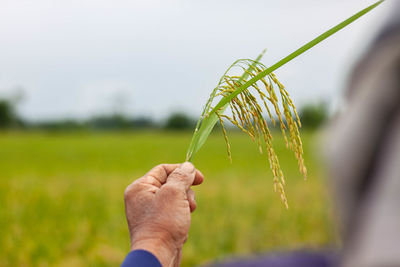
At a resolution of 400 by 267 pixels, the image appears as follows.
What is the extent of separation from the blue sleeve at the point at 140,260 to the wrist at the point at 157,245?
1cm

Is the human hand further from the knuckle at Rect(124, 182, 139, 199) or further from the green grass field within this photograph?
the green grass field

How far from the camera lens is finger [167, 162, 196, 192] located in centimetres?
120

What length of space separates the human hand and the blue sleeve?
A: 2cm

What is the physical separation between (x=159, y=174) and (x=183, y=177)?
0.40 feet

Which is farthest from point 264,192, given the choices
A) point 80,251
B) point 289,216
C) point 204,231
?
point 80,251

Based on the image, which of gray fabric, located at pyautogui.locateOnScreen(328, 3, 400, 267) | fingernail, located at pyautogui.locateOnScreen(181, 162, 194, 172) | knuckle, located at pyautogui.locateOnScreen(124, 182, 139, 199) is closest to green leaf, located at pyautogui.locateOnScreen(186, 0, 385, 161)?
fingernail, located at pyautogui.locateOnScreen(181, 162, 194, 172)

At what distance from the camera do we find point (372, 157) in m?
0.41

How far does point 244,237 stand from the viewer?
17.6ft

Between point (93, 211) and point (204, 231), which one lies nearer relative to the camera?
point (204, 231)

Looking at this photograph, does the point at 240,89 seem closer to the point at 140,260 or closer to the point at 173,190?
the point at 173,190

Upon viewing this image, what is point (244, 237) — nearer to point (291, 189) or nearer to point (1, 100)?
point (291, 189)

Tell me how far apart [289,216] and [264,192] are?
4.89ft

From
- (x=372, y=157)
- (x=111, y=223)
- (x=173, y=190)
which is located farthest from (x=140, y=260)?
(x=111, y=223)

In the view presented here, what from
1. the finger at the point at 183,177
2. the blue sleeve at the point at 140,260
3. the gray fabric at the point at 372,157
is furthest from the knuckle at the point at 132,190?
the gray fabric at the point at 372,157
